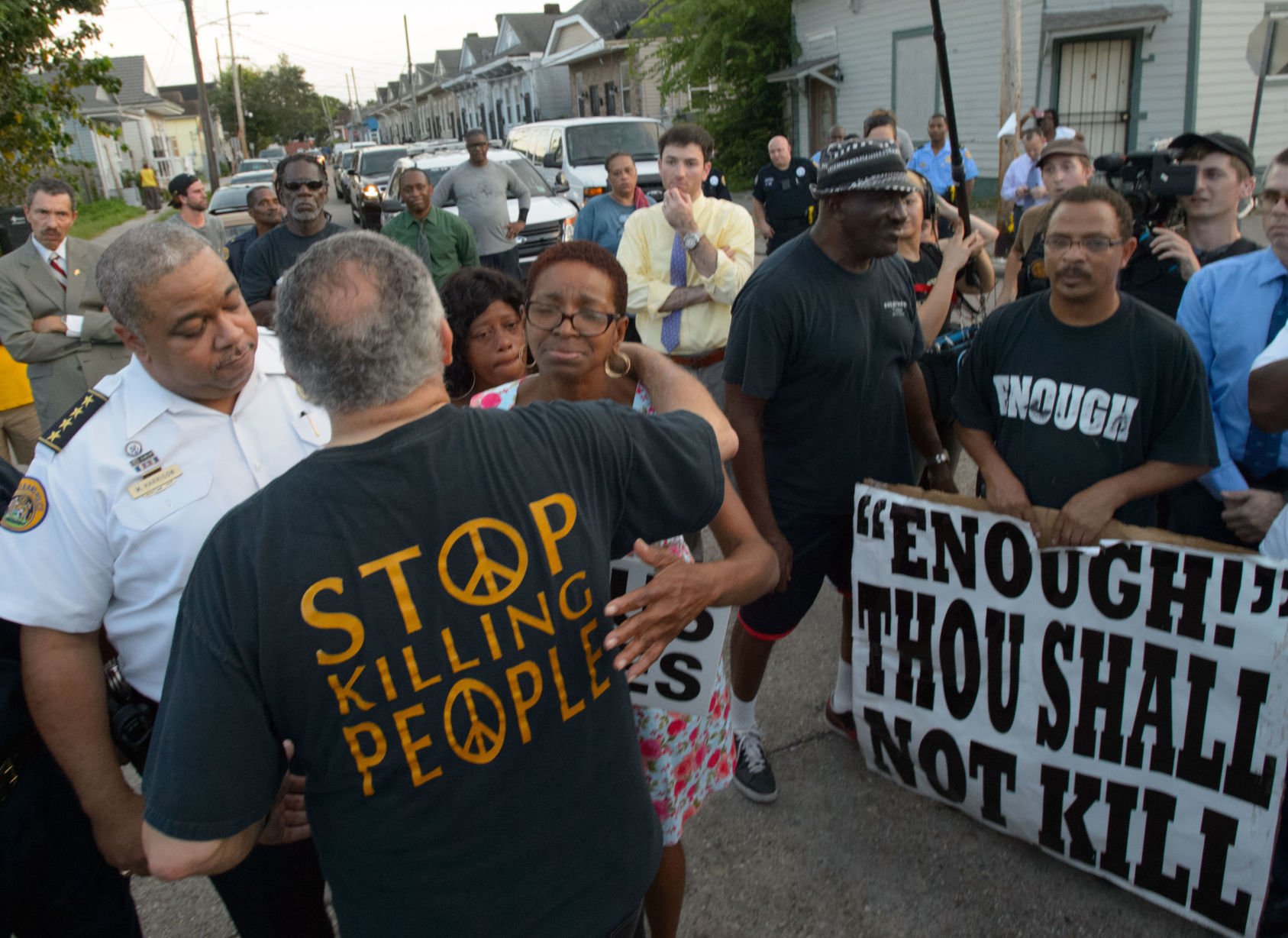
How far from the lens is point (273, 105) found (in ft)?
234

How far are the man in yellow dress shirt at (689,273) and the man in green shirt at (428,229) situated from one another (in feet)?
7.35

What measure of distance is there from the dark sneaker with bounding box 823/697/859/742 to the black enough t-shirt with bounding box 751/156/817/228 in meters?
6.93

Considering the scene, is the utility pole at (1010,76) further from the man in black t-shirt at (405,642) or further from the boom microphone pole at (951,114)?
the man in black t-shirt at (405,642)

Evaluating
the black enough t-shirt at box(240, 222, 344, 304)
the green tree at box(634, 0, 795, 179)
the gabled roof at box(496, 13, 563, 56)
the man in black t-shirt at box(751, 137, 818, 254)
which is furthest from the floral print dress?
the gabled roof at box(496, 13, 563, 56)

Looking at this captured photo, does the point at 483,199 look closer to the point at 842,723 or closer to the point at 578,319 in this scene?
the point at 842,723

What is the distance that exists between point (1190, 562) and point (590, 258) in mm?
1743

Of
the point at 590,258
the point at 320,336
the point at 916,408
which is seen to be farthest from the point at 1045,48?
the point at 320,336

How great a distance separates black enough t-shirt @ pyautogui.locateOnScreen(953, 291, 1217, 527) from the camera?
2459 millimetres

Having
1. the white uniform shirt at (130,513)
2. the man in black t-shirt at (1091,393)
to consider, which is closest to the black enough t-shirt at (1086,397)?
the man in black t-shirt at (1091,393)

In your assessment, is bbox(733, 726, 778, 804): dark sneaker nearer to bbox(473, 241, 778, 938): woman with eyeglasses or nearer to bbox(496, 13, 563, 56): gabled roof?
bbox(473, 241, 778, 938): woman with eyeglasses

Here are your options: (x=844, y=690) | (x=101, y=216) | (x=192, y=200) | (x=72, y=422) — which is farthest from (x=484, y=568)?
(x=101, y=216)

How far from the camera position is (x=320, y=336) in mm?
1259

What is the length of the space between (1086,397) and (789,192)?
7.34m

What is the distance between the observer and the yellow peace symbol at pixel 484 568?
4.19ft
